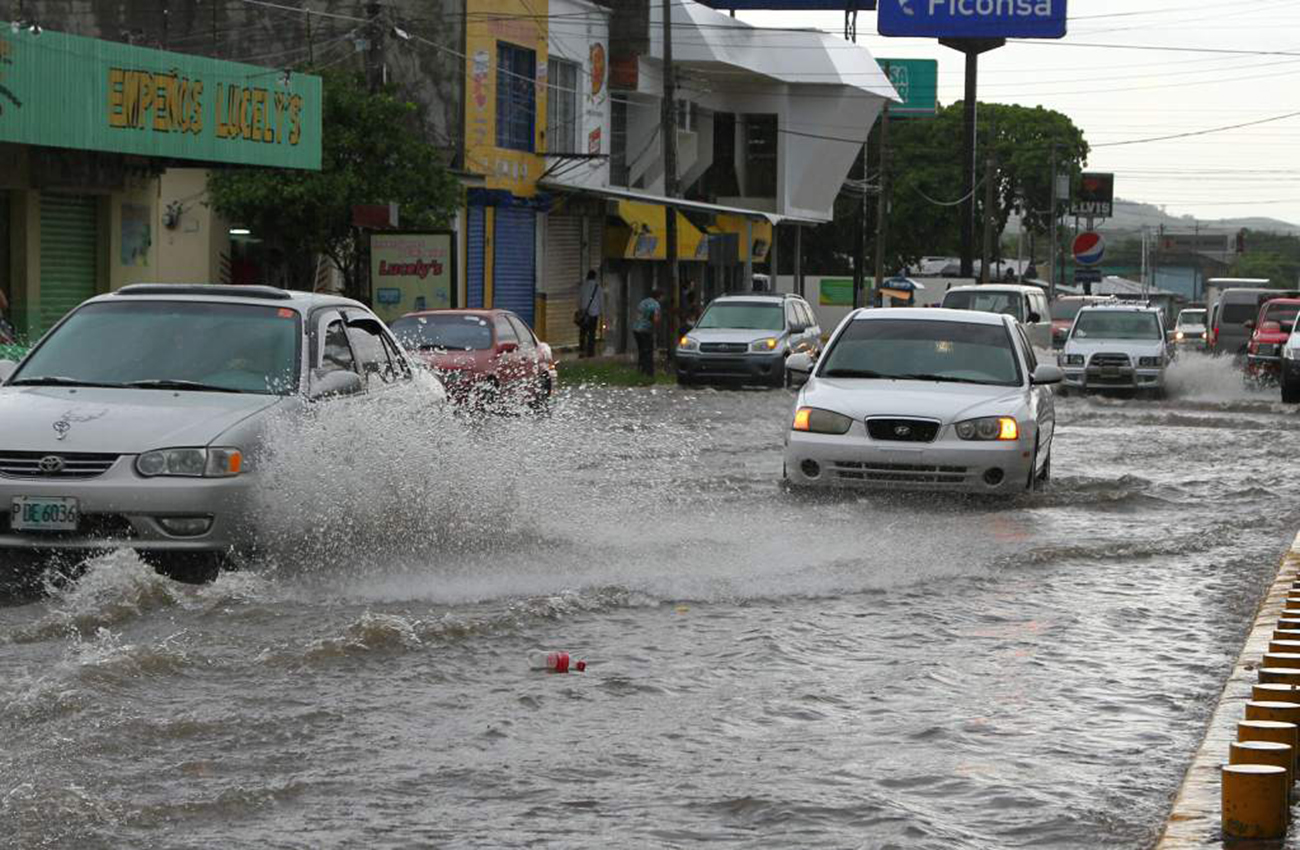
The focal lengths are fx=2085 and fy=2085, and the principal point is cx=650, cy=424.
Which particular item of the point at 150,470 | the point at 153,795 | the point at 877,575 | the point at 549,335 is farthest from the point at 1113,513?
the point at 549,335

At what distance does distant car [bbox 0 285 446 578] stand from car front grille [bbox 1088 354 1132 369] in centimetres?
2302

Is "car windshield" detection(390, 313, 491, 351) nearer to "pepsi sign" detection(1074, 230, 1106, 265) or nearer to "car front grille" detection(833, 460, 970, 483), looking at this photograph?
"car front grille" detection(833, 460, 970, 483)

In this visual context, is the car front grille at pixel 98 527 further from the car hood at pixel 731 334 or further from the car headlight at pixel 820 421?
the car hood at pixel 731 334

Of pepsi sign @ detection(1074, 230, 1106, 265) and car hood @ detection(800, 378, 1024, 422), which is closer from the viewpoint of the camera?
car hood @ detection(800, 378, 1024, 422)

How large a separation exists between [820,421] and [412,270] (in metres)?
17.6

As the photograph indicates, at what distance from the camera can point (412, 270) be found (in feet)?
105

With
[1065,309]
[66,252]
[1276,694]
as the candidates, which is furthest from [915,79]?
[1276,694]

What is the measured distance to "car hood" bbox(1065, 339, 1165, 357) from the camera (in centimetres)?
3374

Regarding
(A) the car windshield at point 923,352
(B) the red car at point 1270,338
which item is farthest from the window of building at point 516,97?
(A) the car windshield at point 923,352

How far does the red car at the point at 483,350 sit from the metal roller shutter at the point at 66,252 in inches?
213

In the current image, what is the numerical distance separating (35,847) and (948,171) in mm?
90955

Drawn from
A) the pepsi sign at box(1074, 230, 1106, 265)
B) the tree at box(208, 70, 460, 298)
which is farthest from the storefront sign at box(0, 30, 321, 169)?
the pepsi sign at box(1074, 230, 1106, 265)

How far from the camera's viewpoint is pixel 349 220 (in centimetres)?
3356

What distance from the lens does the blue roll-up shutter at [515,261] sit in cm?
4200
